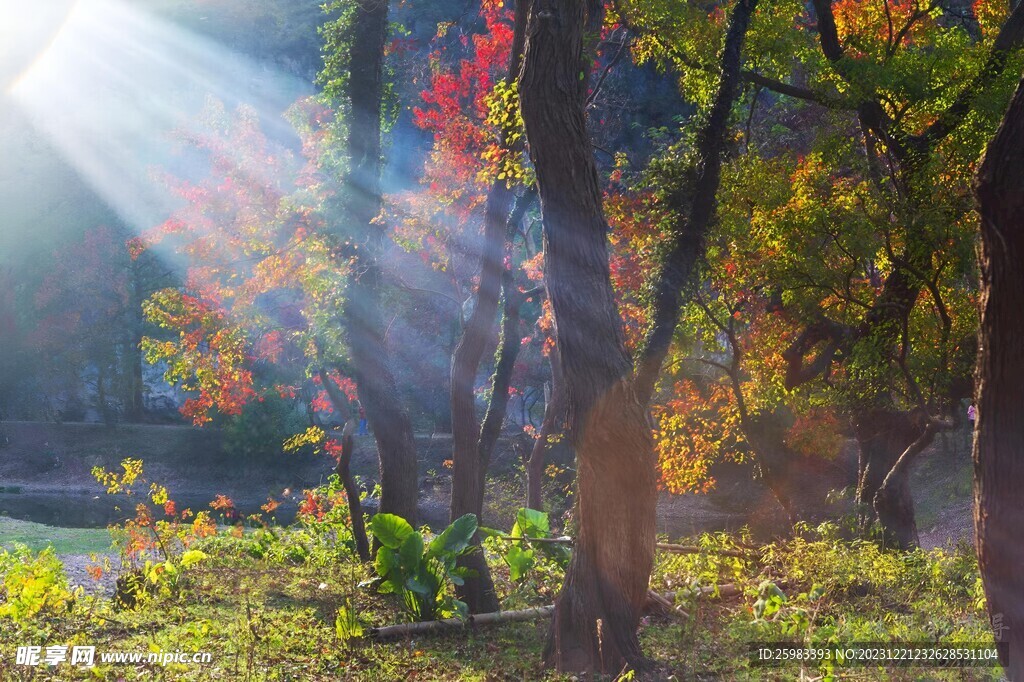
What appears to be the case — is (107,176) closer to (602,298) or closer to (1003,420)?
(602,298)

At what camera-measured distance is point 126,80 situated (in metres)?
45.2

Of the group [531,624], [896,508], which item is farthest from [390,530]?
[896,508]

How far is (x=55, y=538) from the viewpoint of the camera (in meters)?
16.9

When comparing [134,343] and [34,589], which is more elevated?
[134,343]

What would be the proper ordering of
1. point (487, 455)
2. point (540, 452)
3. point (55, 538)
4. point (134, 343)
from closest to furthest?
point (487, 455) → point (540, 452) → point (55, 538) → point (134, 343)

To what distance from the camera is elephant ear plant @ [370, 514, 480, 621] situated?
765 centimetres

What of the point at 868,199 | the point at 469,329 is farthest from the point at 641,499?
the point at 868,199

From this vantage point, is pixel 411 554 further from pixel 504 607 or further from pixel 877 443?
pixel 877 443

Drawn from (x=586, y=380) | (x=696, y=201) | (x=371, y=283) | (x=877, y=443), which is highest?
(x=696, y=201)

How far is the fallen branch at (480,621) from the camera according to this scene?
7.26 meters

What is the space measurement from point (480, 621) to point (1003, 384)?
206 inches

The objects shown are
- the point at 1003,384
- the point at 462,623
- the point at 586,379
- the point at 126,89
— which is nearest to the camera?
the point at 1003,384

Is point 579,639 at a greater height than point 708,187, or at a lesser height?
lesser

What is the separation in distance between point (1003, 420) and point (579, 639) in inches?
128
